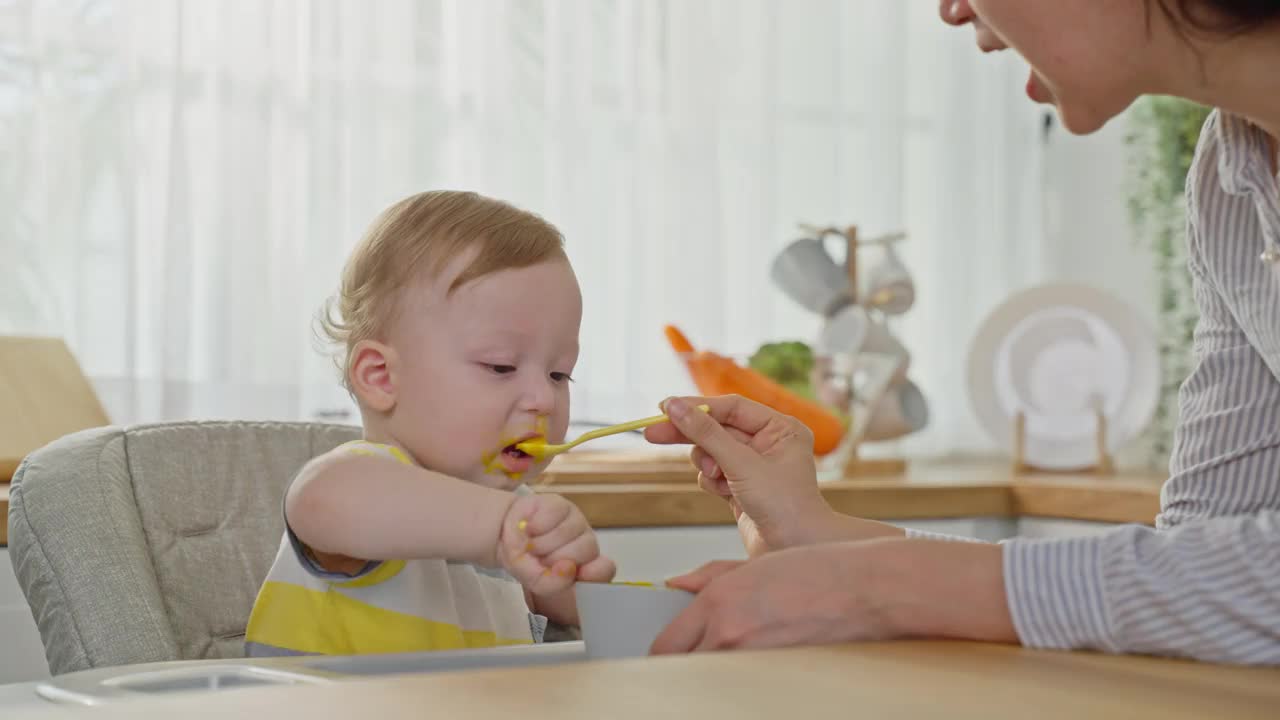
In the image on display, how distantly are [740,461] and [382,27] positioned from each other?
174cm

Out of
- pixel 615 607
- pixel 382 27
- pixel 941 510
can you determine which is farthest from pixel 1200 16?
pixel 382 27

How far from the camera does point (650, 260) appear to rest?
2887 mm

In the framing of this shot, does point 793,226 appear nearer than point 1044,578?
No

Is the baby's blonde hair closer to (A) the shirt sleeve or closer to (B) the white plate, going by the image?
(A) the shirt sleeve

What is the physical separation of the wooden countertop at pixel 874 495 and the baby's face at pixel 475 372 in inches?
27.2

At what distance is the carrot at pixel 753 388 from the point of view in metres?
2.33

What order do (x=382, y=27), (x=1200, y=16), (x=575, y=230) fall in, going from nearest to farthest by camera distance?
(x=1200, y=16) < (x=382, y=27) < (x=575, y=230)

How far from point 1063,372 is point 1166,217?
59cm

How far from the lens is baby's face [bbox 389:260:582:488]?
117 cm

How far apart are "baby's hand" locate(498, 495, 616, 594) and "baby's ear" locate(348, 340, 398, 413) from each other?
0.31 metres

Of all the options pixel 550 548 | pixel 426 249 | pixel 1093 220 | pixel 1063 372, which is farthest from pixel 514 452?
pixel 1093 220

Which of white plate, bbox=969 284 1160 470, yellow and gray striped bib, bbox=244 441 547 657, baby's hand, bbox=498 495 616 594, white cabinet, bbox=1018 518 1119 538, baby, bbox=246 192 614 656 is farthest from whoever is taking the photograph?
white plate, bbox=969 284 1160 470

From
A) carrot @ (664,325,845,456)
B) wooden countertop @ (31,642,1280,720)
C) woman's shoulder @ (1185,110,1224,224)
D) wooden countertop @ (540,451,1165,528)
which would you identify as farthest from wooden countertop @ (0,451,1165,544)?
wooden countertop @ (31,642,1280,720)

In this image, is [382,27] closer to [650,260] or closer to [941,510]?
[650,260]
